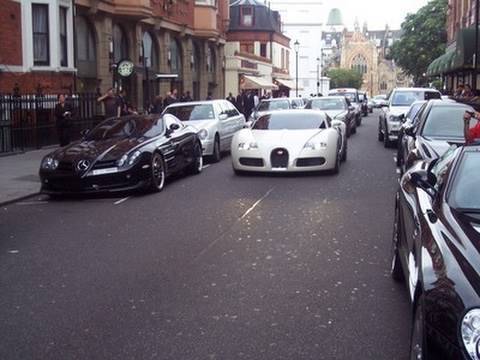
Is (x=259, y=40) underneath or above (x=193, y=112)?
above

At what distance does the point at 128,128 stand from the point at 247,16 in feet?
173

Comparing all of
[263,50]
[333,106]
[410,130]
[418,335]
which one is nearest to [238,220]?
[410,130]

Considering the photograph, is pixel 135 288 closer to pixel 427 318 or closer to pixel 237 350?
pixel 237 350

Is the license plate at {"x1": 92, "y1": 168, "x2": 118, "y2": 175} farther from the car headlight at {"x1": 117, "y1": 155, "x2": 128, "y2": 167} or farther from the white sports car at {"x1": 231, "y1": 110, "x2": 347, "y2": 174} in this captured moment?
the white sports car at {"x1": 231, "y1": 110, "x2": 347, "y2": 174}

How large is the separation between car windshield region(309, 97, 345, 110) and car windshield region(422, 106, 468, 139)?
1280 cm

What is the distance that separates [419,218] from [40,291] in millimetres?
3423

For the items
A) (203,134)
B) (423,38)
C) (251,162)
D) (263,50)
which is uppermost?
(423,38)

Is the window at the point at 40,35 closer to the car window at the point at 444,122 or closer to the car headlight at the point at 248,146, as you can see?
the car headlight at the point at 248,146

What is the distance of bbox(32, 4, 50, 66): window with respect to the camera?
73.3 ft

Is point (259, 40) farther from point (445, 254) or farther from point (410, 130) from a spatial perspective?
point (445, 254)

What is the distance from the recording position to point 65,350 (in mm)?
4777

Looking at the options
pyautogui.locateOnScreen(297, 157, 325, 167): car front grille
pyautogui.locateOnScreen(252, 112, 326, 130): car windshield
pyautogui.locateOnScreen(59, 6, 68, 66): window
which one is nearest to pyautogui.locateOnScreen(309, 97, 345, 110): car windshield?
pyautogui.locateOnScreen(59, 6, 68, 66): window

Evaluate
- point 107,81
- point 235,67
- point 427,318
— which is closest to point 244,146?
point 427,318

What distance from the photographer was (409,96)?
72.5 feet
